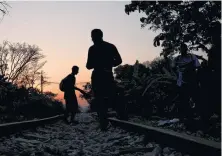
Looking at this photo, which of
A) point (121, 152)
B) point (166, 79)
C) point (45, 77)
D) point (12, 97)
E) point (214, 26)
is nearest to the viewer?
point (121, 152)

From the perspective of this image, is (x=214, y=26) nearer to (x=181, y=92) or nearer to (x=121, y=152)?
(x=181, y=92)

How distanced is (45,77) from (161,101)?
5518 cm

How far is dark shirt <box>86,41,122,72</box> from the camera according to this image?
204 inches

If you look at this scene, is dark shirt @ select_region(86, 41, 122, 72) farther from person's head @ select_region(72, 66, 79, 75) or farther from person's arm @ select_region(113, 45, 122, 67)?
person's head @ select_region(72, 66, 79, 75)

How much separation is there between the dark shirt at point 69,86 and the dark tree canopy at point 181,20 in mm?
10440

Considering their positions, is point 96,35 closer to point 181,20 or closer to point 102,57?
point 102,57

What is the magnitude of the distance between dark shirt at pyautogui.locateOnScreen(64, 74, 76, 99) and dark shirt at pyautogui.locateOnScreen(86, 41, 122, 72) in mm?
3642

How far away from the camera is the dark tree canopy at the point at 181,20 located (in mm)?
18516

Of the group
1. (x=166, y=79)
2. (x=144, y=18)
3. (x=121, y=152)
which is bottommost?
(x=121, y=152)

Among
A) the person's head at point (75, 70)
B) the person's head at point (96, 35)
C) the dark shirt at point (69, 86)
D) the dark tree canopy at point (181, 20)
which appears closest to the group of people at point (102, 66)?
the person's head at point (96, 35)

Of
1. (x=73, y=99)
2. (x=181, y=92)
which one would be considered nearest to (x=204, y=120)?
(x=181, y=92)

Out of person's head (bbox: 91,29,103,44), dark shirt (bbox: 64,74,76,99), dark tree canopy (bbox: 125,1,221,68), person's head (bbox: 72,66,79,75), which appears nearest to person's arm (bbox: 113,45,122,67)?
person's head (bbox: 91,29,103,44)

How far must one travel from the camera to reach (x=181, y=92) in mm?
6336

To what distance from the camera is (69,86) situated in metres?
9.03
